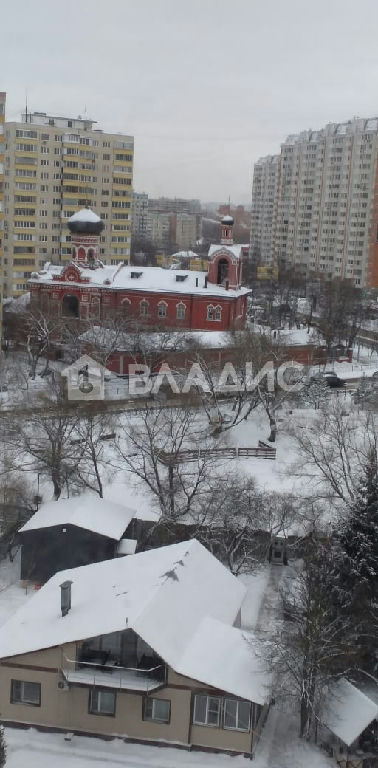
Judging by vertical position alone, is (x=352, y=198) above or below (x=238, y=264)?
above

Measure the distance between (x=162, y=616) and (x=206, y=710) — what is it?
1.88 metres

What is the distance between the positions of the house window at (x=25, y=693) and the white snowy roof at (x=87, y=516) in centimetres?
586

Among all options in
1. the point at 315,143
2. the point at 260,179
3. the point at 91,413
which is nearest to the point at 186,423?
the point at 91,413

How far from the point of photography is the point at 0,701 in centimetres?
1520

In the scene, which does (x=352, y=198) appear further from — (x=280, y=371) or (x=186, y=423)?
(x=186, y=423)

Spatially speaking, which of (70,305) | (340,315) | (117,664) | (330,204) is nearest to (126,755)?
(117,664)

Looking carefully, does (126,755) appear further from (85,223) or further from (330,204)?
(330,204)

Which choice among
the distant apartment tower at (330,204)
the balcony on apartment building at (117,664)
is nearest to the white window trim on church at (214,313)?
the balcony on apartment building at (117,664)

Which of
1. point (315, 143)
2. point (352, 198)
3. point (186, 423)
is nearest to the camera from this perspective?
point (186, 423)

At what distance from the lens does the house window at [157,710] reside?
48.4 ft

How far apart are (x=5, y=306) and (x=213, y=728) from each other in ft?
122

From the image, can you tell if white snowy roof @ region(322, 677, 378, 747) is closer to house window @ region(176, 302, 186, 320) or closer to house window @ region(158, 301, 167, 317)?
house window @ region(176, 302, 186, 320)

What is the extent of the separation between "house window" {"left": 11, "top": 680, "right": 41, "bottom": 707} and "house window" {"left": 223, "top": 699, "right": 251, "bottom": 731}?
363 centimetres

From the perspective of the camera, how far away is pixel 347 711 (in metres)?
15.0
